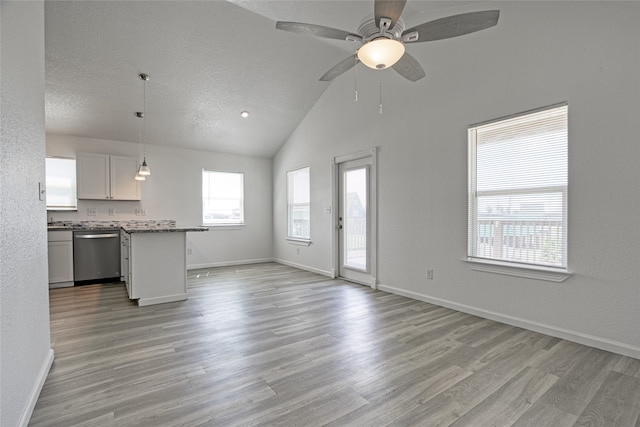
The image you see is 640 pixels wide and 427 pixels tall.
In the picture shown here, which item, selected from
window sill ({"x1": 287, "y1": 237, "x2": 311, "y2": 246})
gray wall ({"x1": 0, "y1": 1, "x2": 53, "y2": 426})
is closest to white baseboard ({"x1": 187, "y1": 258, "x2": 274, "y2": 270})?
window sill ({"x1": 287, "y1": 237, "x2": 311, "y2": 246})

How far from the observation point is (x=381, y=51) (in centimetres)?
195

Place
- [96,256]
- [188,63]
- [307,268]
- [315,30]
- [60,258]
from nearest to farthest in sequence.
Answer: [315,30]
[188,63]
[60,258]
[96,256]
[307,268]

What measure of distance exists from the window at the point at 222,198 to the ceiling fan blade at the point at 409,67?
17.0ft

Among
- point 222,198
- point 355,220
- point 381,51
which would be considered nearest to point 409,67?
point 381,51

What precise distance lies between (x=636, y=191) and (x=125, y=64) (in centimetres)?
566

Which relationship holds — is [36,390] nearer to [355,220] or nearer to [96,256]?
[96,256]

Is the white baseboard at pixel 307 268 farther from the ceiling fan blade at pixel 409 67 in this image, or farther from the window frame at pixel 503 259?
the ceiling fan blade at pixel 409 67

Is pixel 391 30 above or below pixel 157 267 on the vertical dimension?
above

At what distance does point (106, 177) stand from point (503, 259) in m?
6.32

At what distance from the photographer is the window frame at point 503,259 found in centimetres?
289

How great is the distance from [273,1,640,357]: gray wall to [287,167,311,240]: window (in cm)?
171

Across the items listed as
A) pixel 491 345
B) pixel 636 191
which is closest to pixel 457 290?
pixel 491 345

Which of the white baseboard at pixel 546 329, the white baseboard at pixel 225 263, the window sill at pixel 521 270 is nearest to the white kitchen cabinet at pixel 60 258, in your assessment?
the white baseboard at pixel 225 263

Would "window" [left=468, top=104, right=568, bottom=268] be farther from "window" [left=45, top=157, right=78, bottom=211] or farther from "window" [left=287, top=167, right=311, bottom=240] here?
"window" [left=45, top=157, right=78, bottom=211]
